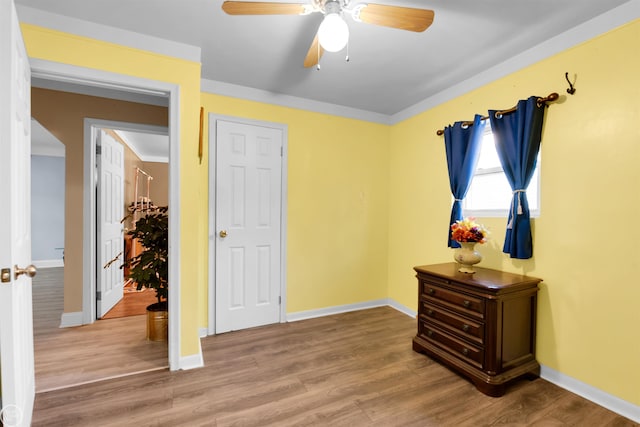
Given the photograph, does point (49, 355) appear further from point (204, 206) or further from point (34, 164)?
point (34, 164)

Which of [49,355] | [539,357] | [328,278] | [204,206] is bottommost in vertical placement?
[49,355]

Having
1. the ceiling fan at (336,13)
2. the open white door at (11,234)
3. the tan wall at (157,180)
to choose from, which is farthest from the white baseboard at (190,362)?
the tan wall at (157,180)

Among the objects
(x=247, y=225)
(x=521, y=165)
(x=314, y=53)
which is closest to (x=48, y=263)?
(x=247, y=225)

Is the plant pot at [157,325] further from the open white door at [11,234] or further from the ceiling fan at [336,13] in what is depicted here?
the ceiling fan at [336,13]

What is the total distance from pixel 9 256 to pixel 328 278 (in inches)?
105

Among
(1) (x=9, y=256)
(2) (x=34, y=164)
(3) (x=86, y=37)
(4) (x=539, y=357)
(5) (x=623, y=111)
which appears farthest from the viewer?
(2) (x=34, y=164)

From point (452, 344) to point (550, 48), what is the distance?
7.55 ft

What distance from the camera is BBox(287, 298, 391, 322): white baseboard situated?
10.5 feet

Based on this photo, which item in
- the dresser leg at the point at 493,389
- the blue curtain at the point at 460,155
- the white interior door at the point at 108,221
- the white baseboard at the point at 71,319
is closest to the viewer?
the dresser leg at the point at 493,389

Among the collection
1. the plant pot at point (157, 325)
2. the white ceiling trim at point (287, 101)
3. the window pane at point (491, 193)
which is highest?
the white ceiling trim at point (287, 101)

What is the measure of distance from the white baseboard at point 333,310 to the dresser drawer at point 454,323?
114cm

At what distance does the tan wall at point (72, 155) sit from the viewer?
9.52 ft

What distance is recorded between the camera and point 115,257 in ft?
11.5

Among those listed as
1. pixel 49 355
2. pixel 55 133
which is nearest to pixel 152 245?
pixel 49 355
